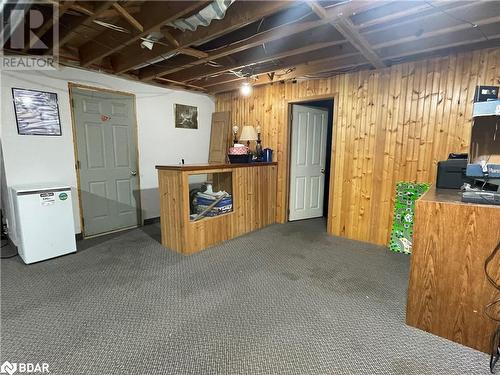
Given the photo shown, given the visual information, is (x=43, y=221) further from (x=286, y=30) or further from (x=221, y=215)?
(x=286, y=30)

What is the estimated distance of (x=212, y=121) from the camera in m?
5.13

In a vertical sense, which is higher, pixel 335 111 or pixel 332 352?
pixel 335 111

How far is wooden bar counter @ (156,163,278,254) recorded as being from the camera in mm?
3053

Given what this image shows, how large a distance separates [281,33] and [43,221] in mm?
3258

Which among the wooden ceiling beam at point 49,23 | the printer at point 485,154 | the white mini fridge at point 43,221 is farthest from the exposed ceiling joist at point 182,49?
the printer at point 485,154

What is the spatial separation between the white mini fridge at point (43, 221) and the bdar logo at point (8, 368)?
63.6 inches

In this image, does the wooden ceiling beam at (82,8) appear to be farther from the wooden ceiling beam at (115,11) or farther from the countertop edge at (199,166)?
the countertop edge at (199,166)

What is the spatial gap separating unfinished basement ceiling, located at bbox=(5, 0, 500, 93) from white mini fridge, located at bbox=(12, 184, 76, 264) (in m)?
1.68

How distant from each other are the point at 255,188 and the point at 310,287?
1939 millimetres

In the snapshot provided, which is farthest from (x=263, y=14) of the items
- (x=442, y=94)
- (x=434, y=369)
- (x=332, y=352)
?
(x=434, y=369)

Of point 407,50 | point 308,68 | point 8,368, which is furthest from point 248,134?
point 8,368

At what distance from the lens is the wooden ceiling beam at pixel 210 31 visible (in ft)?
6.38

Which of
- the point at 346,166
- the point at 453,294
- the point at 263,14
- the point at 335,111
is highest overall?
the point at 263,14

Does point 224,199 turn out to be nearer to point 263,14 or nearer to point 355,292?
point 355,292
